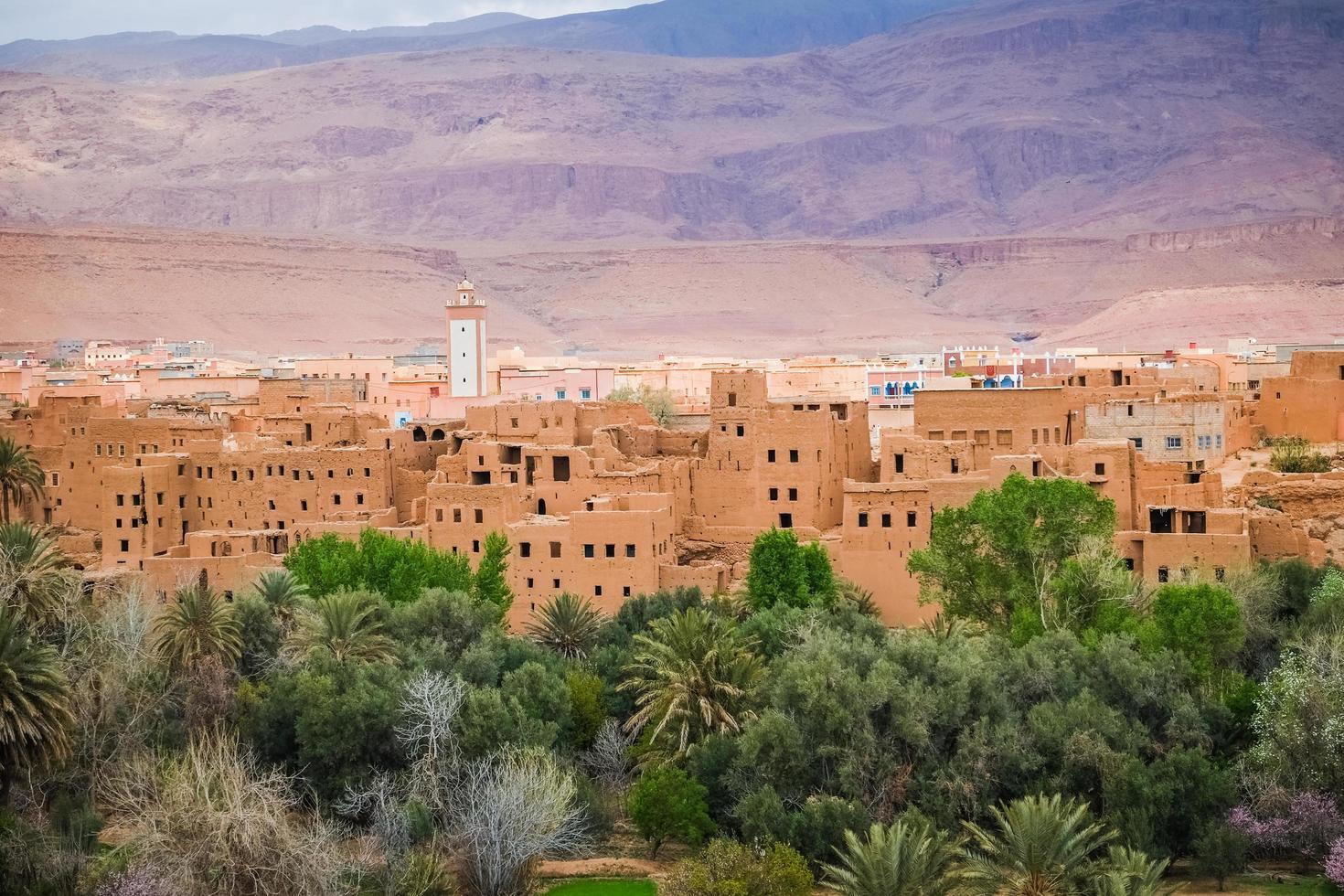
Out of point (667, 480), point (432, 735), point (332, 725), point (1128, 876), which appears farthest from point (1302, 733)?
point (667, 480)

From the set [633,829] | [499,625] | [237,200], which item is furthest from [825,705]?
[237,200]

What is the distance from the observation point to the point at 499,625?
41062 millimetres

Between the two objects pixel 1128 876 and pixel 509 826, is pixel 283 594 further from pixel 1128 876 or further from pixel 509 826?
pixel 1128 876

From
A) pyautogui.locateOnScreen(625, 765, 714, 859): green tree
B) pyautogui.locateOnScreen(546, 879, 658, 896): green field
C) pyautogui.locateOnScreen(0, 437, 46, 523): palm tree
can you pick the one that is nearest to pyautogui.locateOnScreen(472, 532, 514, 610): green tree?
pyautogui.locateOnScreen(625, 765, 714, 859): green tree

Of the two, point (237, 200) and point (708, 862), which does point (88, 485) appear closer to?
point (708, 862)

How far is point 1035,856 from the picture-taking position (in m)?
29.5

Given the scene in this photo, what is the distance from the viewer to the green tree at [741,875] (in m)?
29.8

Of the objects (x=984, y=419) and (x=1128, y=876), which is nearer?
(x=1128, y=876)

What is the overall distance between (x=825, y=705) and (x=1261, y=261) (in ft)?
455

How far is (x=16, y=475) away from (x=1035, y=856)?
31.0 metres

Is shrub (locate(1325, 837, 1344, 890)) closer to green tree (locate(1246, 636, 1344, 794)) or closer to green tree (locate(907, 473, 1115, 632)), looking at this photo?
green tree (locate(1246, 636, 1344, 794))

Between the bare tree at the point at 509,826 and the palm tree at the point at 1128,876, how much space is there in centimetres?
804

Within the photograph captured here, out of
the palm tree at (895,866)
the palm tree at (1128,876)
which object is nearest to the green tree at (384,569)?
the palm tree at (895,866)

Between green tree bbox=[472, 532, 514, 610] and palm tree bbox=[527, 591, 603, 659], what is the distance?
1549 mm
